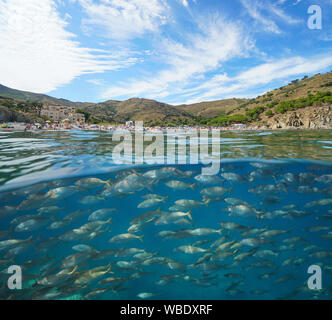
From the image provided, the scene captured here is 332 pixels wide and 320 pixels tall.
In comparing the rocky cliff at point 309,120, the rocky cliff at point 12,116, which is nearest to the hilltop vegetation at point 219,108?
the rocky cliff at point 12,116

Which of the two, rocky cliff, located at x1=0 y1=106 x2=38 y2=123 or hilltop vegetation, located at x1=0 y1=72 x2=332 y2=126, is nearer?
rocky cliff, located at x1=0 y1=106 x2=38 y2=123

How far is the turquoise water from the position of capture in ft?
15.5

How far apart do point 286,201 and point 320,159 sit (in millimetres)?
5175

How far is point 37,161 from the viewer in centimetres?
868

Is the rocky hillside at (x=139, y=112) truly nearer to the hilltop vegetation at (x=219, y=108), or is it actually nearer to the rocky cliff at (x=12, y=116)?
the hilltop vegetation at (x=219, y=108)

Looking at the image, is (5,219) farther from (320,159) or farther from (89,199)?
(320,159)

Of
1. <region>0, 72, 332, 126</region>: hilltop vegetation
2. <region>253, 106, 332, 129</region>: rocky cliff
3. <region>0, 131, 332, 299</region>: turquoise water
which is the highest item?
<region>0, 72, 332, 126</region>: hilltop vegetation

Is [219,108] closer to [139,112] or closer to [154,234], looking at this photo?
[139,112]

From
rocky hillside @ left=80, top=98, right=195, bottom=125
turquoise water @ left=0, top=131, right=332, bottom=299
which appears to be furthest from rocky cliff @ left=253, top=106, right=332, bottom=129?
rocky hillside @ left=80, top=98, right=195, bottom=125

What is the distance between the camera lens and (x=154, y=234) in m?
7.98

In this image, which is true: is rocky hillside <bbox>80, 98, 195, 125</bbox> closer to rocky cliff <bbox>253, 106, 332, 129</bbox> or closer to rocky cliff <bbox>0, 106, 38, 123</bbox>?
rocky cliff <bbox>0, 106, 38, 123</bbox>
